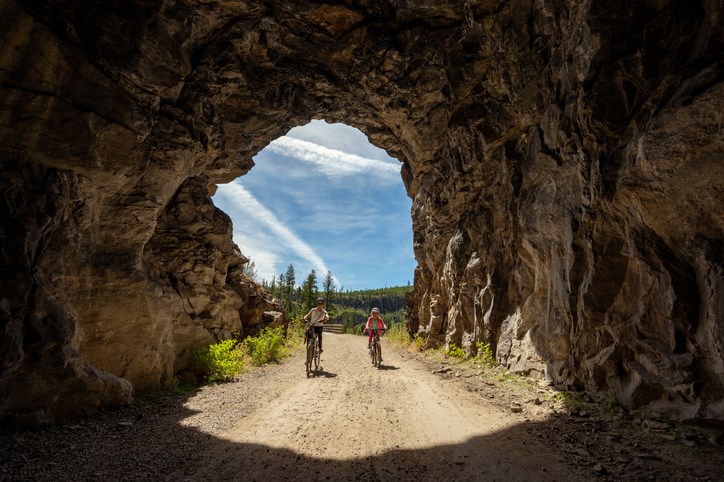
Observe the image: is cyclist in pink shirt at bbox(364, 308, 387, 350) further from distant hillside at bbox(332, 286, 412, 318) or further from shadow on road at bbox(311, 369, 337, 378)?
distant hillside at bbox(332, 286, 412, 318)

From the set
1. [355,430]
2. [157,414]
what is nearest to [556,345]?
[355,430]

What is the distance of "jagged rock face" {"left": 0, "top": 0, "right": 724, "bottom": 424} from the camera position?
5297 mm

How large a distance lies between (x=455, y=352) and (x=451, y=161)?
8.56 metres

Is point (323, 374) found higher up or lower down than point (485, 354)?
lower down

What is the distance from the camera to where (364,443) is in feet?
16.9

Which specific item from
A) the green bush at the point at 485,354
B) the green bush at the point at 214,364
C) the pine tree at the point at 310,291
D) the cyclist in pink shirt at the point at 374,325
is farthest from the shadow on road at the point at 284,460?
the pine tree at the point at 310,291

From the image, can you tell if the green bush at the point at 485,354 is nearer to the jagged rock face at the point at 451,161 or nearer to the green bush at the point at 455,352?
the jagged rock face at the point at 451,161

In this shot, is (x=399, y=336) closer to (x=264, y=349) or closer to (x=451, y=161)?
(x=264, y=349)

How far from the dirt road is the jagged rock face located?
2506 mm

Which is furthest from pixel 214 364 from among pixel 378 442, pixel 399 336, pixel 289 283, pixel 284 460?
pixel 289 283

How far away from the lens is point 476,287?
14.1 meters

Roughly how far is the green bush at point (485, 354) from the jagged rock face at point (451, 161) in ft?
1.59

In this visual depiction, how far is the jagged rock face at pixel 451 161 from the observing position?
5297 millimetres

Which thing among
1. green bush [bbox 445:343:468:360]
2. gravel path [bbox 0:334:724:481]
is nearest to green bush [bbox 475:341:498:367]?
green bush [bbox 445:343:468:360]
